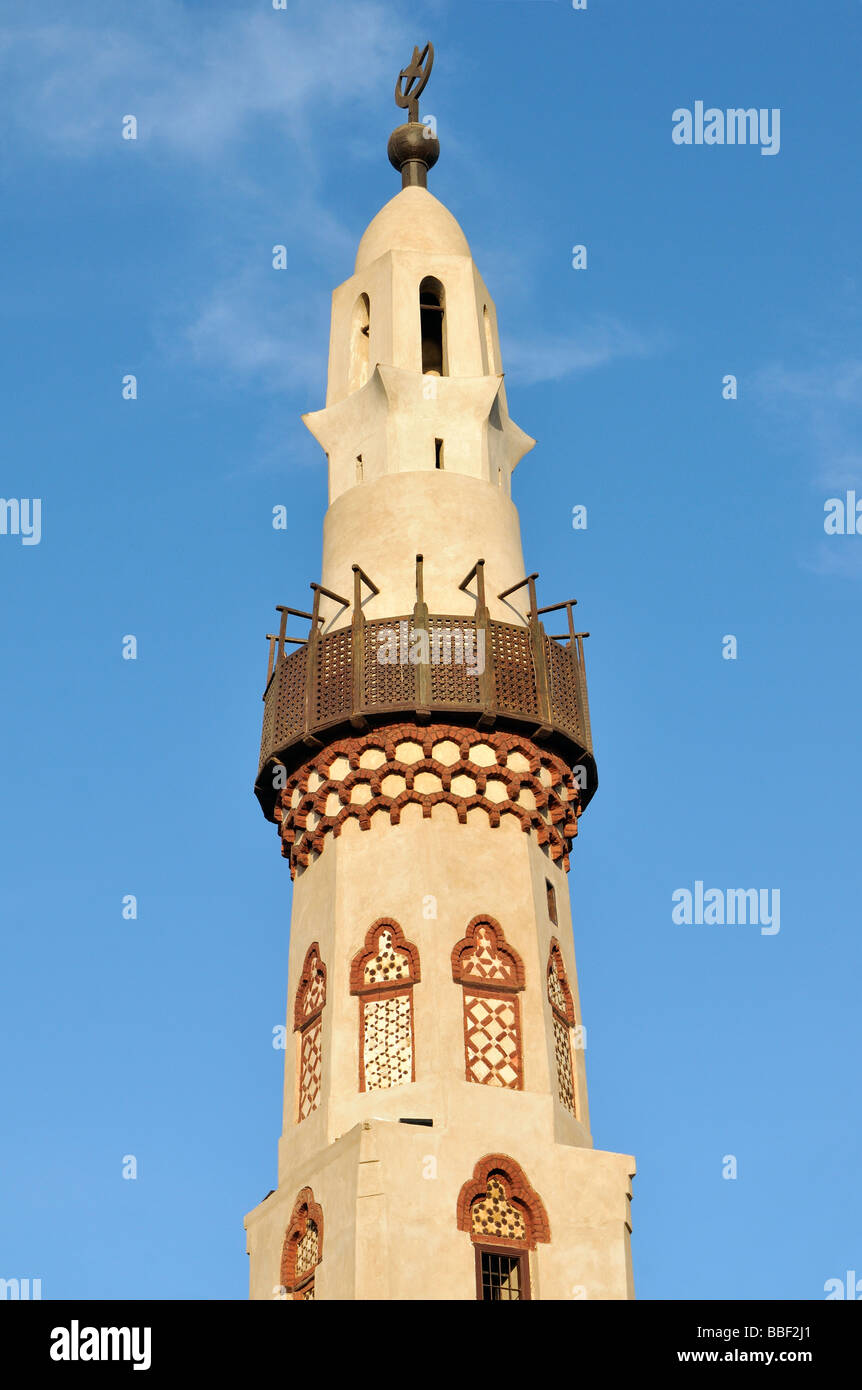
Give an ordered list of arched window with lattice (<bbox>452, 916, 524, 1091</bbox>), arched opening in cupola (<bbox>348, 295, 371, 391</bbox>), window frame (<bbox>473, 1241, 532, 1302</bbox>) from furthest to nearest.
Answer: arched opening in cupola (<bbox>348, 295, 371, 391</bbox>)
arched window with lattice (<bbox>452, 916, 524, 1091</bbox>)
window frame (<bbox>473, 1241, 532, 1302</bbox>)

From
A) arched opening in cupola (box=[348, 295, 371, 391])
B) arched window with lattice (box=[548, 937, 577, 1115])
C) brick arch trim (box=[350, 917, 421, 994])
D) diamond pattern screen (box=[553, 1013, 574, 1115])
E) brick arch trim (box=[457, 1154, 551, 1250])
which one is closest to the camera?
brick arch trim (box=[457, 1154, 551, 1250])

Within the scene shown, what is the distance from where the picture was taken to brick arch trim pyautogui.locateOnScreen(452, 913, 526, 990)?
3784 cm

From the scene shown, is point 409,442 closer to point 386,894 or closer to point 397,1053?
point 386,894

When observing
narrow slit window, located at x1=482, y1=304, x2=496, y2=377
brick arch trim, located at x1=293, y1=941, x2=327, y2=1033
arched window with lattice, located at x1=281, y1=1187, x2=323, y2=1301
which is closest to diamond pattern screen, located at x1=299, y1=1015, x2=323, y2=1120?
brick arch trim, located at x1=293, y1=941, x2=327, y2=1033

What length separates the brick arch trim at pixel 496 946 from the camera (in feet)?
124

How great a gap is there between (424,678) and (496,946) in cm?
522

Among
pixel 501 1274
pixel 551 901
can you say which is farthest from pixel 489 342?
pixel 501 1274

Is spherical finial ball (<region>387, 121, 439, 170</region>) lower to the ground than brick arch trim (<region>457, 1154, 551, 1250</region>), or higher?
higher

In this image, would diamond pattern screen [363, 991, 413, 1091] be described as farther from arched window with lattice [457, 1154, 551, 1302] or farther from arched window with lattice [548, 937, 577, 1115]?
arched window with lattice [548, 937, 577, 1115]

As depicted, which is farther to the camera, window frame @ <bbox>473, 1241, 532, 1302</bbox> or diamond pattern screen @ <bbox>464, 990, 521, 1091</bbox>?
diamond pattern screen @ <bbox>464, 990, 521, 1091</bbox>

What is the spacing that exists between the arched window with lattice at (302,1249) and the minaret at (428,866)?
55 mm

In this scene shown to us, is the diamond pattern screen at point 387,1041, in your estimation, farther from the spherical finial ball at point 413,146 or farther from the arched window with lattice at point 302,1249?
the spherical finial ball at point 413,146

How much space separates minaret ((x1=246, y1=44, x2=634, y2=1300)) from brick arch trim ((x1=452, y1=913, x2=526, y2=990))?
5 cm

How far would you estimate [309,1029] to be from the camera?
39281mm
